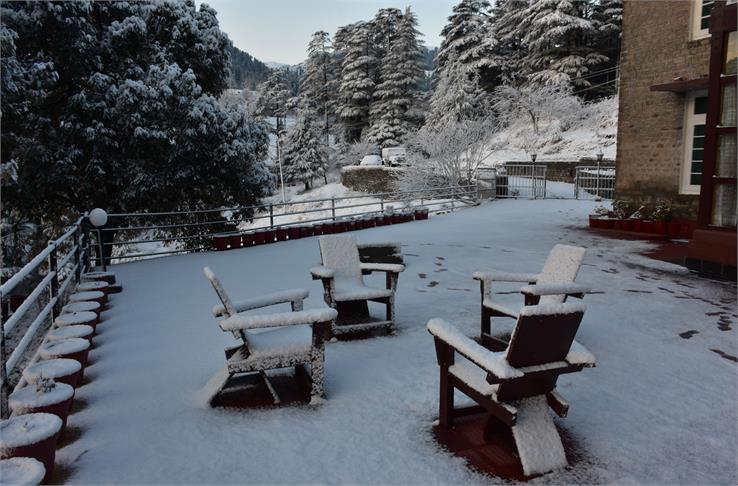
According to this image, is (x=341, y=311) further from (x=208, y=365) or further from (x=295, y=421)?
(x=295, y=421)

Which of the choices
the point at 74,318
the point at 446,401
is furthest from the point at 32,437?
the point at 74,318

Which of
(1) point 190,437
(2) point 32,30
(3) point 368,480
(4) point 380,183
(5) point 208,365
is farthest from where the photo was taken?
(4) point 380,183

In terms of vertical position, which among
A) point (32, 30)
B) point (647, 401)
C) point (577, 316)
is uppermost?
point (32, 30)

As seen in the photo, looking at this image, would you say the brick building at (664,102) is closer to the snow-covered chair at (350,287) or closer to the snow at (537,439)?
the snow-covered chair at (350,287)

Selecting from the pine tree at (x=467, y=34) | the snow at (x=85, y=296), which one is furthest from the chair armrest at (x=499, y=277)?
the pine tree at (x=467, y=34)

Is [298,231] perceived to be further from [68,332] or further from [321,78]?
[321,78]

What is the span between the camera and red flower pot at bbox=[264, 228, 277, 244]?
1050 cm

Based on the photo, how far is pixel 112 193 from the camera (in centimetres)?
1089

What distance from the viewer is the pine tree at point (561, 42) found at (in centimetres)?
2948

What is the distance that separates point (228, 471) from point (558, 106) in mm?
29475

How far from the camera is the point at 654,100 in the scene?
1135 centimetres

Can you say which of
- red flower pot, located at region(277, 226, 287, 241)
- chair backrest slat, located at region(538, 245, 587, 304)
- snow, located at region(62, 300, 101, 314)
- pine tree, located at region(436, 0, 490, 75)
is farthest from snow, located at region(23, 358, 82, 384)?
pine tree, located at region(436, 0, 490, 75)

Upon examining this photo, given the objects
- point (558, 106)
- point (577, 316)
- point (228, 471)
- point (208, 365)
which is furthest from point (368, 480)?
point (558, 106)

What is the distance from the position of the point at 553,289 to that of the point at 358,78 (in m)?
38.3
